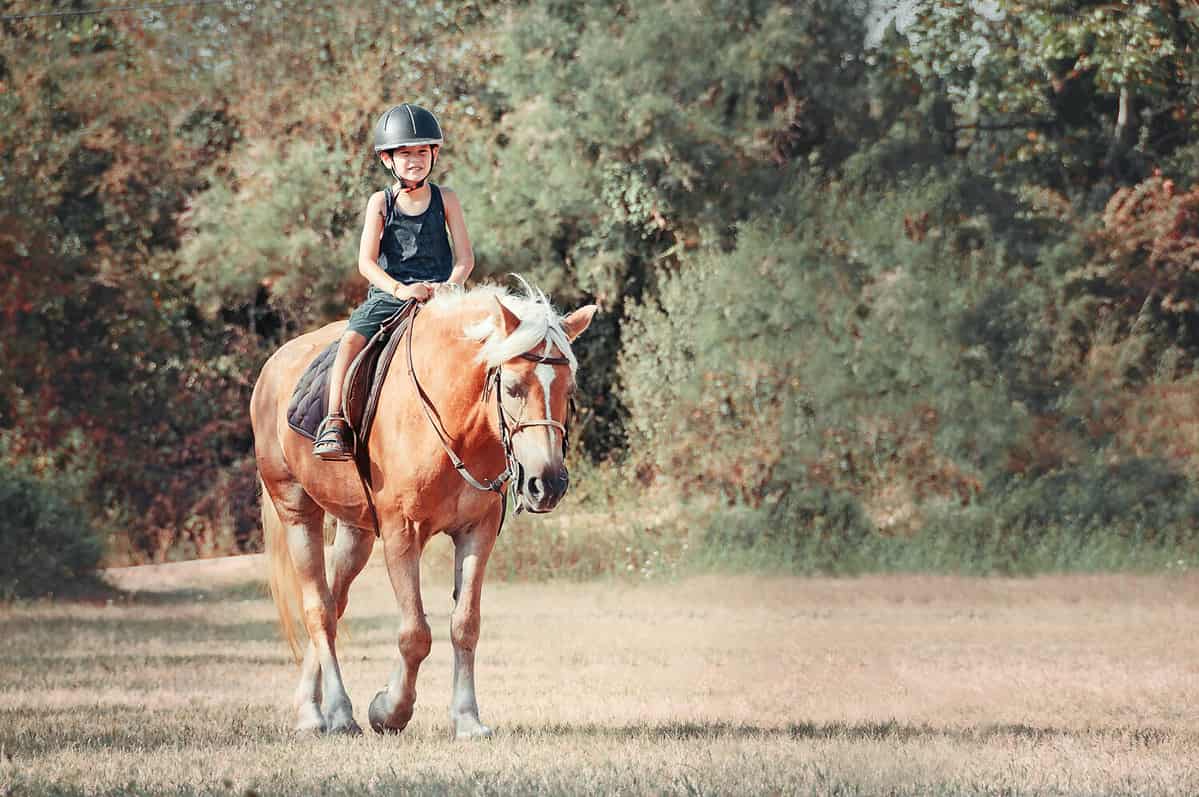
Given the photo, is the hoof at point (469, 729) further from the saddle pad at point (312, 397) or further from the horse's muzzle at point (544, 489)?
the saddle pad at point (312, 397)

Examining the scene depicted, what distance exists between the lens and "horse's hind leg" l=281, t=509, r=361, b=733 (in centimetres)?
955

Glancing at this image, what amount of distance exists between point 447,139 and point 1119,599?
12.1 m

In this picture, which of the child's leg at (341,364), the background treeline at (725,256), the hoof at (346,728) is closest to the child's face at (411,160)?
the child's leg at (341,364)

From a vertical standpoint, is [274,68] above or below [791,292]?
above

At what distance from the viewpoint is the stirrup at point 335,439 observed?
9.02 m

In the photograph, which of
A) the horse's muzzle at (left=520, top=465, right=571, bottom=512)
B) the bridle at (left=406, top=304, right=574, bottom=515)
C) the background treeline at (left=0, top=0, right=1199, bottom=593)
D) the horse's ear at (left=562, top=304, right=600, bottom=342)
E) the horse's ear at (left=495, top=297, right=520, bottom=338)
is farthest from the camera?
the background treeline at (left=0, top=0, right=1199, bottom=593)

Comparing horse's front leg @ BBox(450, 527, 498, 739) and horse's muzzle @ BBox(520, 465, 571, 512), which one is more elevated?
horse's muzzle @ BBox(520, 465, 571, 512)

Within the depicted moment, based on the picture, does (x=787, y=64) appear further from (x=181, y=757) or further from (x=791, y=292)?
(x=181, y=757)

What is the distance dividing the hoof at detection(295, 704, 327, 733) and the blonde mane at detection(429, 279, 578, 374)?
2.41 meters

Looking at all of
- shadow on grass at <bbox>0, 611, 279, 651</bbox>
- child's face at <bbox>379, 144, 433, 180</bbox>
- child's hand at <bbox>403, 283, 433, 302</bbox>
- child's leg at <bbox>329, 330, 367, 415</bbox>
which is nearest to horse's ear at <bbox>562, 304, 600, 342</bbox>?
child's hand at <bbox>403, 283, 433, 302</bbox>

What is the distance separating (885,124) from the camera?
925 inches

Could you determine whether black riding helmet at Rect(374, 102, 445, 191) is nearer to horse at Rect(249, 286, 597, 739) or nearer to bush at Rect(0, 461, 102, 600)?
horse at Rect(249, 286, 597, 739)

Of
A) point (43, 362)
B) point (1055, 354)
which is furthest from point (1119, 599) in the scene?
point (43, 362)

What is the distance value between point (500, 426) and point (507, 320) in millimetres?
488
